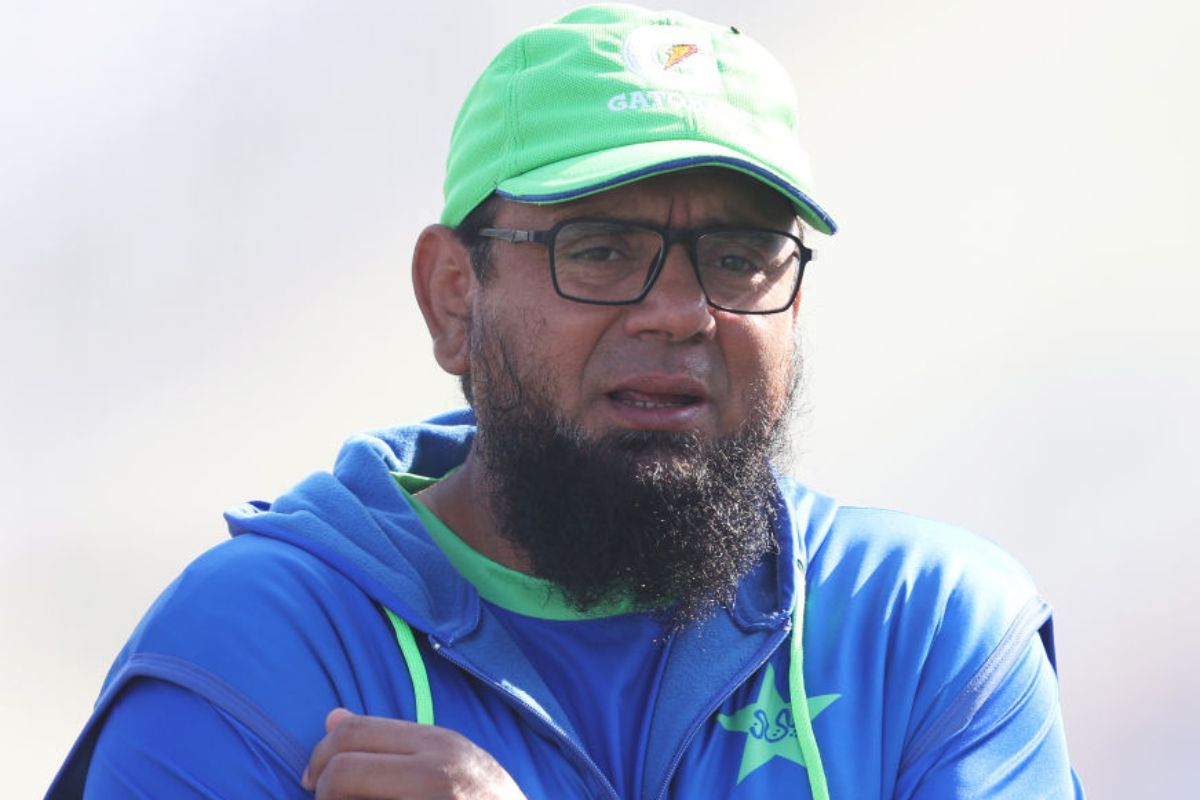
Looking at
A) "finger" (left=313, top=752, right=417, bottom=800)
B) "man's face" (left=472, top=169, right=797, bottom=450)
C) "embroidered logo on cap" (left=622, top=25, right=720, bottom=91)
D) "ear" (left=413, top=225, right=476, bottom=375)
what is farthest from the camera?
"ear" (left=413, top=225, right=476, bottom=375)

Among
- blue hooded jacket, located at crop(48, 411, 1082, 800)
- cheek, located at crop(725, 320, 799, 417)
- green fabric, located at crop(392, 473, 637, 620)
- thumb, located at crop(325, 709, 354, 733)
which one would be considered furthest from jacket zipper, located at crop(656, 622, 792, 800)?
thumb, located at crop(325, 709, 354, 733)

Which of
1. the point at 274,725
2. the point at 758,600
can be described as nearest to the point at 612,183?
the point at 758,600

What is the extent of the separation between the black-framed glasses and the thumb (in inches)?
30.6

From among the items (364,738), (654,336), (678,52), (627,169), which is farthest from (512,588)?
(678,52)

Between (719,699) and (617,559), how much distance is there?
31 cm

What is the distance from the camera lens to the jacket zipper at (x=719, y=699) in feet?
8.07

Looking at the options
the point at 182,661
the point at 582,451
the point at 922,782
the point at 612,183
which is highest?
the point at 612,183

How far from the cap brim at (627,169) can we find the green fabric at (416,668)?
712 mm

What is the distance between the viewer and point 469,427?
318 cm

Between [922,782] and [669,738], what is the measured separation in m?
0.38

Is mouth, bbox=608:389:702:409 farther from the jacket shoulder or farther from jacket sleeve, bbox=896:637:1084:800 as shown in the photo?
jacket sleeve, bbox=896:637:1084:800

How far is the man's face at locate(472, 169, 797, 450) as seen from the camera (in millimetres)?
2627

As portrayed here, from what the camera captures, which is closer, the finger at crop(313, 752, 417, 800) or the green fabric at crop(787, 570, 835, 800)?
the finger at crop(313, 752, 417, 800)

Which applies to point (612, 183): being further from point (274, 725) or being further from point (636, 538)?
point (274, 725)
